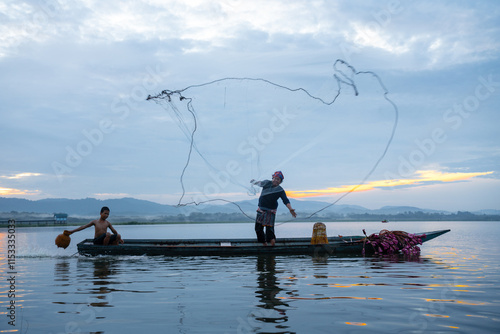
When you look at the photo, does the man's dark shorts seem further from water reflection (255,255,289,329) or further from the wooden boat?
water reflection (255,255,289,329)

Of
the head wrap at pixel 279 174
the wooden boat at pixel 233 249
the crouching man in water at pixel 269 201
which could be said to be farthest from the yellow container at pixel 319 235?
the head wrap at pixel 279 174

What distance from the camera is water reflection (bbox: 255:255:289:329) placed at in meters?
7.42

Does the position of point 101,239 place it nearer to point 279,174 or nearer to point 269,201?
point 269,201

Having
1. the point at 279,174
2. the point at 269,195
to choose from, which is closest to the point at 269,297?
the point at 279,174

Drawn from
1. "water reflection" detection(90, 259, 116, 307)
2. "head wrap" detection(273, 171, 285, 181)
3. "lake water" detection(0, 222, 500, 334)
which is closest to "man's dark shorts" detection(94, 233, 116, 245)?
"water reflection" detection(90, 259, 116, 307)

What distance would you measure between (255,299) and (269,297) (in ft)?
1.12

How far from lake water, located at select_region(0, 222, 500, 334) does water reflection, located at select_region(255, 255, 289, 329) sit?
21mm

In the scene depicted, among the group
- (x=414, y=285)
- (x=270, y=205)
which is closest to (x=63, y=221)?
(x=270, y=205)

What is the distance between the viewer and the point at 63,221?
124688 mm

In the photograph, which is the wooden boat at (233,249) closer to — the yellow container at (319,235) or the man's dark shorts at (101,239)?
the man's dark shorts at (101,239)

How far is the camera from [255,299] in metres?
9.18

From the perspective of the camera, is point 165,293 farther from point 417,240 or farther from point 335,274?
point 417,240

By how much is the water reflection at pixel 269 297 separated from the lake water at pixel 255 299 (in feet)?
0.07

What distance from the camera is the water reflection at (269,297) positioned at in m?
7.42
